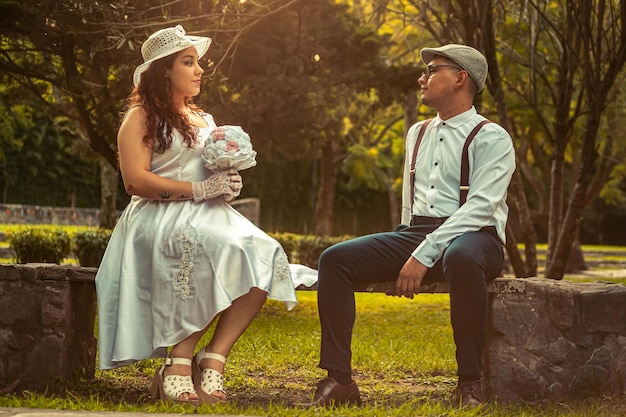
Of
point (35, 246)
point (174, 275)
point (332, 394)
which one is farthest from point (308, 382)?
point (35, 246)

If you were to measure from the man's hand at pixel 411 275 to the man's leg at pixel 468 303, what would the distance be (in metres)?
0.14

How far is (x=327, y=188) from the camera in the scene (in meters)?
22.4

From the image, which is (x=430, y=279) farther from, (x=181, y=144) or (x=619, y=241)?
(x=619, y=241)

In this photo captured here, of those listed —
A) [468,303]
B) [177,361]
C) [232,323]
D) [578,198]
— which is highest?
[578,198]

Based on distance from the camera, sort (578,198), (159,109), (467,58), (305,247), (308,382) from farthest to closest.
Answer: (305,247) < (578,198) < (308,382) < (467,58) < (159,109)

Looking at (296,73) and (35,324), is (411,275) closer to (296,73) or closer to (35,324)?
(35,324)

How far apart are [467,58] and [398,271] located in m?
1.25

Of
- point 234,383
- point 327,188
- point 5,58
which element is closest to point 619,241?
point 327,188

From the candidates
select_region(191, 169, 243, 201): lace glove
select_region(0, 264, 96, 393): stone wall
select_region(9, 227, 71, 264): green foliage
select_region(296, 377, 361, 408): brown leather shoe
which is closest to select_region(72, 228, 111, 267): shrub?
select_region(9, 227, 71, 264): green foliage

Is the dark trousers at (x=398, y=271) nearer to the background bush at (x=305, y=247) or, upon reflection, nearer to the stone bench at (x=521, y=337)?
the stone bench at (x=521, y=337)

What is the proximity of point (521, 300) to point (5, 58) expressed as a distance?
7.86 meters

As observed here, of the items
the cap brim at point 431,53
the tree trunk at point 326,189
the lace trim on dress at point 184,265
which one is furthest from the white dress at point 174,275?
the tree trunk at point 326,189

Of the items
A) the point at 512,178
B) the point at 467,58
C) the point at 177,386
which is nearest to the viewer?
the point at 177,386

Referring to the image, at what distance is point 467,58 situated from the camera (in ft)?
17.1
